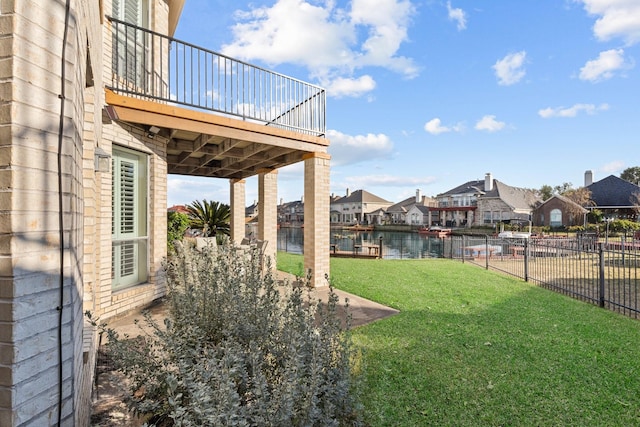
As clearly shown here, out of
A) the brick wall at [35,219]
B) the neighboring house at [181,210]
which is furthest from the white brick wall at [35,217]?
the neighboring house at [181,210]

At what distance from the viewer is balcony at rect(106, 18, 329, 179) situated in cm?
550

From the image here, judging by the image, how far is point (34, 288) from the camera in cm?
136

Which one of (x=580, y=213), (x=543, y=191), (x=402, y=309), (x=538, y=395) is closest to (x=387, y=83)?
(x=402, y=309)

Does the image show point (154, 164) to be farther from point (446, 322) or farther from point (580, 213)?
point (580, 213)

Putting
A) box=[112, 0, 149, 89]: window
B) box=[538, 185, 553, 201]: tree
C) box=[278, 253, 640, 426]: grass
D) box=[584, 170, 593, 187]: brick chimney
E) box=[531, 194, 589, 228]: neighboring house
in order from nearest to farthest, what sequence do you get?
box=[278, 253, 640, 426]: grass → box=[112, 0, 149, 89]: window → box=[531, 194, 589, 228]: neighboring house → box=[584, 170, 593, 187]: brick chimney → box=[538, 185, 553, 201]: tree

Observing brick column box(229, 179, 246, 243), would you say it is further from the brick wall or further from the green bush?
the brick wall

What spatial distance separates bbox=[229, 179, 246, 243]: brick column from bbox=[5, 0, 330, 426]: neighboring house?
0.05m

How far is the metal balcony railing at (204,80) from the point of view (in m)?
5.98

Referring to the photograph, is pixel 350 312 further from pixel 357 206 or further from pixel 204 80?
pixel 357 206

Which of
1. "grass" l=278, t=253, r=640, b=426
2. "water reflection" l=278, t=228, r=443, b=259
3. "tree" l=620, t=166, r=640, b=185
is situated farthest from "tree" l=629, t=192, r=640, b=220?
"grass" l=278, t=253, r=640, b=426

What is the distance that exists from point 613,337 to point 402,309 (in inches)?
131

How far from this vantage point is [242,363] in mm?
2301

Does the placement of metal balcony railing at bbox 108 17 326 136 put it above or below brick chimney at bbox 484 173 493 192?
below

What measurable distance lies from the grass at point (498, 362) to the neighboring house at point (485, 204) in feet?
144
